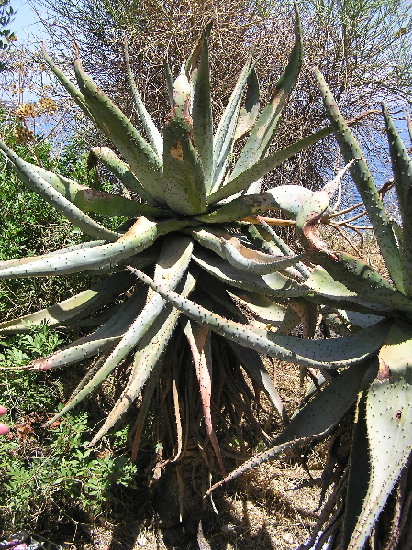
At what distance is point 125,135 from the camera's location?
6.69 feet

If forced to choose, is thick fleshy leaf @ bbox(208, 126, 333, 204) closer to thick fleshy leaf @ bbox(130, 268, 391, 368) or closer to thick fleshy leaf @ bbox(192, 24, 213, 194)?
thick fleshy leaf @ bbox(192, 24, 213, 194)

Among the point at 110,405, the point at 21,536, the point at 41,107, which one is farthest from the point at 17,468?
the point at 41,107

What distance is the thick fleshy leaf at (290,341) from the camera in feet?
4.55

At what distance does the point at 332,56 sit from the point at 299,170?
924mm

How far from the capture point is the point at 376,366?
4.75 feet

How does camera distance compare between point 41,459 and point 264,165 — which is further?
point 41,459

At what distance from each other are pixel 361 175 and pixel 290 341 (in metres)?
0.47

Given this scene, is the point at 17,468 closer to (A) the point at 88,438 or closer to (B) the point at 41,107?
(A) the point at 88,438

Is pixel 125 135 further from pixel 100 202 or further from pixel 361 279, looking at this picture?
pixel 361 279

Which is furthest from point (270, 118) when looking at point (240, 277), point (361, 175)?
point (361, 175)

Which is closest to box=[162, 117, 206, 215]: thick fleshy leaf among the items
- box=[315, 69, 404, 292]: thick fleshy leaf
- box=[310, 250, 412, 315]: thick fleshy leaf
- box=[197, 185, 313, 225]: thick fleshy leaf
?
box=[197, 185, 313, 225]: thick fleshy leaf

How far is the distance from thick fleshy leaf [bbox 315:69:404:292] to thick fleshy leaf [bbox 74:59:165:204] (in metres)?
0.82

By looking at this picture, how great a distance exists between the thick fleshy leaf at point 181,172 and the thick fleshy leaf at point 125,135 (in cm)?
12

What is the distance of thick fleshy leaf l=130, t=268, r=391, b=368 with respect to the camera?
139 cm
